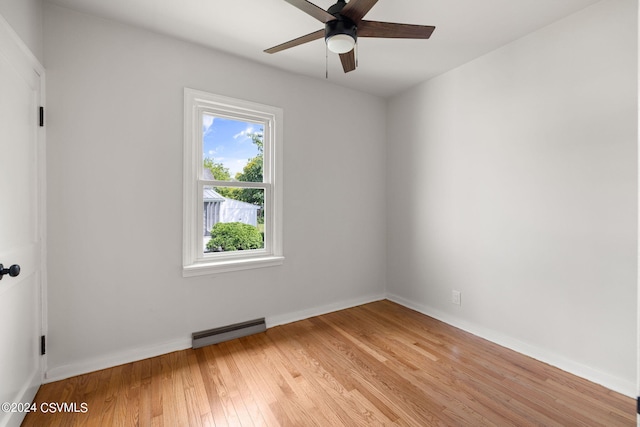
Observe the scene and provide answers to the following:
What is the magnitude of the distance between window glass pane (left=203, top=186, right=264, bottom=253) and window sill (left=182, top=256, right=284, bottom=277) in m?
0.15

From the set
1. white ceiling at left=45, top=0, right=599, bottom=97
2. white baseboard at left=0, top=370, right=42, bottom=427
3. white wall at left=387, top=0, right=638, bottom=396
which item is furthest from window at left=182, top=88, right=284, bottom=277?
white wall at left=387, top=0, right=638, bottom=396

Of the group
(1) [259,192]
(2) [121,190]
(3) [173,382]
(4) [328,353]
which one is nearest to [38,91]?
(2) [121,190]

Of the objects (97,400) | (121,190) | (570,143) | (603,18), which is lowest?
(97,400)

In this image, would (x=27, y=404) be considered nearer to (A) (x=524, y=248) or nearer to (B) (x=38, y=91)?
(B) (x=38, y=91)

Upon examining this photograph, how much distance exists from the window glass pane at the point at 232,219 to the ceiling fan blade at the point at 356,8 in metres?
1.76

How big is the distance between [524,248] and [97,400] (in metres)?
3.29

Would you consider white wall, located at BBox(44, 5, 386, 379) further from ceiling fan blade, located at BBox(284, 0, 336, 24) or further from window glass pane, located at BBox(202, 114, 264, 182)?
ceiling fan blade, located at BBox(284, 0, 336, 24)

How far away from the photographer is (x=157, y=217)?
2.28 meters

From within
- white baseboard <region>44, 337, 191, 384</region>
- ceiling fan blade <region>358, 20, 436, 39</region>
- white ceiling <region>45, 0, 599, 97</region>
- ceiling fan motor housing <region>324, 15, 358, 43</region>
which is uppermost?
white ceiling <region>45, 0, 599, 97</region>

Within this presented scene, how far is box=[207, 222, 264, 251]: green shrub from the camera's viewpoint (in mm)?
2629

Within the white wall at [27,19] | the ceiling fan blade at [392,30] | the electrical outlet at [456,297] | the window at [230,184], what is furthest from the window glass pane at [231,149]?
the electrical outlet at [456,297]

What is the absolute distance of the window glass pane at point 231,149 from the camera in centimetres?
259

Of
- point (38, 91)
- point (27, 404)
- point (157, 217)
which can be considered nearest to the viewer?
point (27, 404)

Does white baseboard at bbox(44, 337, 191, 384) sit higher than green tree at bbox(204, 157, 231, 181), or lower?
lower
